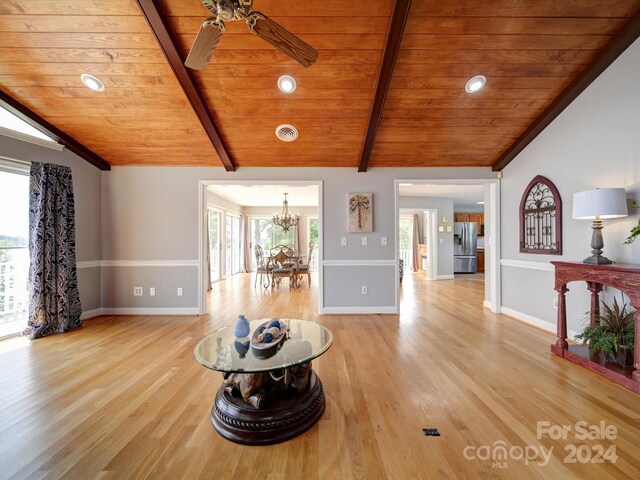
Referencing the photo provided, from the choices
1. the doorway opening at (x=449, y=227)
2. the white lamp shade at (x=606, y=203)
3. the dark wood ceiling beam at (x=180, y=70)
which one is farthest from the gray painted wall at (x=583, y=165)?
the dark wood ceiling beam at (x=180, y=70)

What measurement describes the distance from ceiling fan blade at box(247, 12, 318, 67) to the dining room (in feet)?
7.40

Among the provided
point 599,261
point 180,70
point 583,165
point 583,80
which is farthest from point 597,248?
point 180,70

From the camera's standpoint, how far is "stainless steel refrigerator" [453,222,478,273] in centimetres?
837

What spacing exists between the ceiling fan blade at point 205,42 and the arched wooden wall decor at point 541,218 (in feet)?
12.6

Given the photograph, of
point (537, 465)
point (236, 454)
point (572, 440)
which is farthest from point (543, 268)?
point (236, 454)

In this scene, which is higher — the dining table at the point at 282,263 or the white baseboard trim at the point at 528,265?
the white baseboard trim at the point at 528,265

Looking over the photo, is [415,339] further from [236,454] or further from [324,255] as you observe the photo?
[236,454]

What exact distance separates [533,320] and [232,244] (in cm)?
755

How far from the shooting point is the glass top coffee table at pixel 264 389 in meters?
1.50

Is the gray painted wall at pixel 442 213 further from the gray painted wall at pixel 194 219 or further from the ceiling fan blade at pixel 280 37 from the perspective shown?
the ceiling fan blade at pixel 280 37

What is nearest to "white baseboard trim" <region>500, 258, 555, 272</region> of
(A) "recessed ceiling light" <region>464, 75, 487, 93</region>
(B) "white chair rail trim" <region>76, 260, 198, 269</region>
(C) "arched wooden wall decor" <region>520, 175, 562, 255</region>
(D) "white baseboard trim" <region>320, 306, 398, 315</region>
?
(C) "arched wooden wall decor" <region>520, 175, 562, 255</region>

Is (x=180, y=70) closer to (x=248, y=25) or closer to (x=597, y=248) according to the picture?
(x=248, y=25)

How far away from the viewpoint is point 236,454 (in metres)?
1.42

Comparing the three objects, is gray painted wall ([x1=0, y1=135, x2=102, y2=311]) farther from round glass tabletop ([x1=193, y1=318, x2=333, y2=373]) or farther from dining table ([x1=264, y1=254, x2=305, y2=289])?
round glass tabletop ([x1=193, y1=318, x2=333, y2=373])
